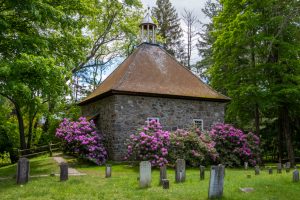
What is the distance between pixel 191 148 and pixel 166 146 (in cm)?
147

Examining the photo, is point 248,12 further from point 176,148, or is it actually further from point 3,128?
point 3,128

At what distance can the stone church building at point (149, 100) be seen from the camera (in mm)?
18312

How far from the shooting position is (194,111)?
20.4m

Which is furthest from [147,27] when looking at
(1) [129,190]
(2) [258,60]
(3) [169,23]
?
(3) [169,23]

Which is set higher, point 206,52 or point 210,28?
point 210,28

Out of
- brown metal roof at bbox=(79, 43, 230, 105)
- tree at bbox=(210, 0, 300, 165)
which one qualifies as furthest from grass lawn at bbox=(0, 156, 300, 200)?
tree at bbox=(210, 0, 300, 165)

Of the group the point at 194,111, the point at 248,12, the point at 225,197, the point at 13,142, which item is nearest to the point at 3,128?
the point at 13,142

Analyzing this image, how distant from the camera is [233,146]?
18.8 m

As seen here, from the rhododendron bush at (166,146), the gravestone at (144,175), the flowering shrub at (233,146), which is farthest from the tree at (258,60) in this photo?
the gravestone at (144,175)

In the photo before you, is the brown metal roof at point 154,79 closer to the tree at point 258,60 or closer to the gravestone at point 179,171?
the tree at point 258,60

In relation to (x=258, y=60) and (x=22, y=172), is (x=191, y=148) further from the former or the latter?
(x=258, y=60)

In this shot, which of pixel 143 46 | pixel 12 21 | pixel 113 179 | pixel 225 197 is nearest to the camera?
pixel 225 197

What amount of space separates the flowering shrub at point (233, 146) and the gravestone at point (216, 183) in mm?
10129

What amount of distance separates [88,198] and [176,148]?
8985mm
